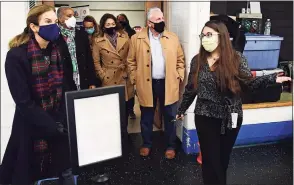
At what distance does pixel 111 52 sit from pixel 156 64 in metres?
0.55

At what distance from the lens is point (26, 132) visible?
189cm

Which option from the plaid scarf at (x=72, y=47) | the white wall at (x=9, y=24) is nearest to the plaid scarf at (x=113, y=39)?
the plaid scarf at (x=72, y=47)

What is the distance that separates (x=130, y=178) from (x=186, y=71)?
48.8 inches

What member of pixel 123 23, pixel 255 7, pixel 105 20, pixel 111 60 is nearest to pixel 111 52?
pixel 111 60

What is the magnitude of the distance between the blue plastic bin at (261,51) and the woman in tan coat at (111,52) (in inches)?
55.7

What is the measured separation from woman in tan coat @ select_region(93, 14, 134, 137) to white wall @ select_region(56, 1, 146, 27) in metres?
1.92

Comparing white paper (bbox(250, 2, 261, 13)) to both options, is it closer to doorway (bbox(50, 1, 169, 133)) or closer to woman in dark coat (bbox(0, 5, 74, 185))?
doorway (bbox(50, 1, 169, 133))

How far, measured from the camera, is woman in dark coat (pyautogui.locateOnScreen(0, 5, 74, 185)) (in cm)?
181

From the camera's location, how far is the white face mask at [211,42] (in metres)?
2.07

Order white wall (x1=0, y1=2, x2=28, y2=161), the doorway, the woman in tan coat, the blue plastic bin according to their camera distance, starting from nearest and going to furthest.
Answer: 1. white wall (x1=0, y1=2, x2=28, y2=161)
2. the woman in tan coat
3. the blue plastic bin
4. the doorway

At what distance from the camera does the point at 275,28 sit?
421 cm

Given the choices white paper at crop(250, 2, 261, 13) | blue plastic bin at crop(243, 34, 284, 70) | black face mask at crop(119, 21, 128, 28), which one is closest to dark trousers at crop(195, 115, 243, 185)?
blue plastic bin at crop(243, 34, 284, 70)

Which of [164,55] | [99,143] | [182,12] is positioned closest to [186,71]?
[164,55]

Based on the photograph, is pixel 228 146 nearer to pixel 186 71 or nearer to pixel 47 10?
pixel 186 71
